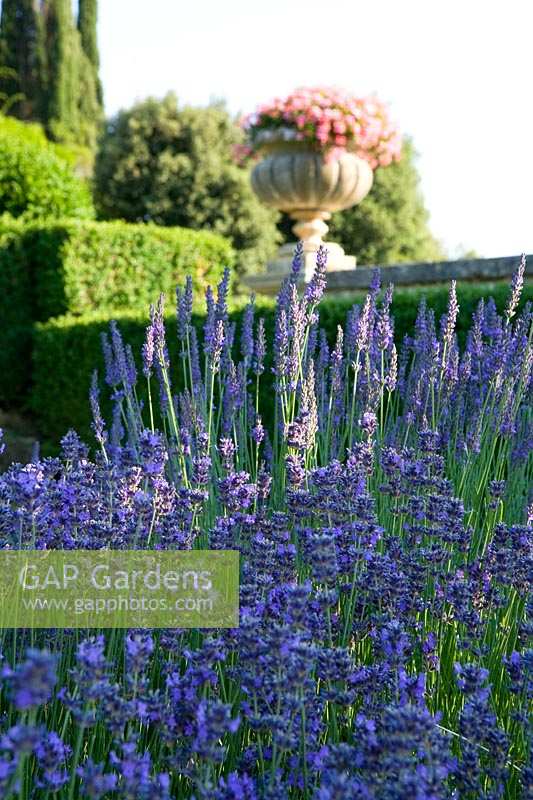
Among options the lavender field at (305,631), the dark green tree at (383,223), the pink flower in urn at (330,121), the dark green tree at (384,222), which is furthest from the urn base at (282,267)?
the dark green tree at (384,222)

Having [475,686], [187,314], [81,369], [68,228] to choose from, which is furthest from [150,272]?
[475,686]

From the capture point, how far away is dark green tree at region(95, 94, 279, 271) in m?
18.2

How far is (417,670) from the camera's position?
204 cm

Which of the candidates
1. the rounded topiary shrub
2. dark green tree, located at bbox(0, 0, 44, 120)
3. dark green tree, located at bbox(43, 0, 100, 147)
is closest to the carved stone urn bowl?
the rounded topiary shrub

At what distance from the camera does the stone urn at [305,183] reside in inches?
358

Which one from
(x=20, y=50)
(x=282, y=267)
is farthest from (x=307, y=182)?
(x=20, y=50)

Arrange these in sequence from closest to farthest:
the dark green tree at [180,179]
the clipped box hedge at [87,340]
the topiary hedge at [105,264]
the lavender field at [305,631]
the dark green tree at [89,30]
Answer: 1. the lavender field at [305,631]
2. the clipped box hedge at [87,340]
3. the topiary hedge at [105,264]
4. the dark green tree at [180,179]
5. the dark green tree at [89,30]

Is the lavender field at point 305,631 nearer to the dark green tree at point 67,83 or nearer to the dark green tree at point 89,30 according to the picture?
the dark green tree at point 67,83

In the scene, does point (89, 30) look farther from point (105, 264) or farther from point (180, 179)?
point (105, 264)

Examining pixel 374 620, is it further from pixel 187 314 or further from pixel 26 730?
pixel 187 314

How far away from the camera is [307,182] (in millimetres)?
9148

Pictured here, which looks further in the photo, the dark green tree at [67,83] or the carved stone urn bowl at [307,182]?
the dark green tree at [67,83]

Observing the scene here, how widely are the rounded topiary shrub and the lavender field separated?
29.5ft

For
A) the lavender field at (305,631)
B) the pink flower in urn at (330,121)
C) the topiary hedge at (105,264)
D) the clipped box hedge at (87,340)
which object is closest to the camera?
the lavender field at (305,631)
